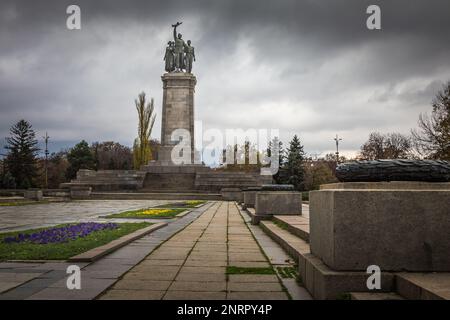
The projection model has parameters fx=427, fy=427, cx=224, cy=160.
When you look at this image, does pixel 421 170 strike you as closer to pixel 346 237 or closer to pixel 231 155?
pixel 346 237

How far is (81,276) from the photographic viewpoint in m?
4.96

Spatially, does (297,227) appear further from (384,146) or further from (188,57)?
(384,146)

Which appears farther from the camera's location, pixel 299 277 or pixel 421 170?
pixel 299 277

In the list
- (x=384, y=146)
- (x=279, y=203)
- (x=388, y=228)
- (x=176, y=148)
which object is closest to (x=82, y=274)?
(x=388, y=228)

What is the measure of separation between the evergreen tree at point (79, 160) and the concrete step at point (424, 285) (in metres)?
71.7

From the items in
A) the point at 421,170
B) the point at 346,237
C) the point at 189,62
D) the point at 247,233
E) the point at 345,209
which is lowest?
the point at 247,233

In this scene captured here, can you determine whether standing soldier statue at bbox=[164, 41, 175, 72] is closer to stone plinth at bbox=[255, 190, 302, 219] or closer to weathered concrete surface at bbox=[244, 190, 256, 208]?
weathered concrete surface at bbox=[244, 190, 256, 208]

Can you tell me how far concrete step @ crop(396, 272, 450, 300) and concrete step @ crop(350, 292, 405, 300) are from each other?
6 cm

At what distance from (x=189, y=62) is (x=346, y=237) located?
130 ft

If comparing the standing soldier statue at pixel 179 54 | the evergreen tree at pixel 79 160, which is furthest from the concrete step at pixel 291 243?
the evergreen tree at pixel 79 160

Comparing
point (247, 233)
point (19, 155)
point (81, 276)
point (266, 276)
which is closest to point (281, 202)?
point (247, 233)

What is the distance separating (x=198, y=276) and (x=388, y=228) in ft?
7.67

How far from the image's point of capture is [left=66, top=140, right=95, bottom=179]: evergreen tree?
70938 mm

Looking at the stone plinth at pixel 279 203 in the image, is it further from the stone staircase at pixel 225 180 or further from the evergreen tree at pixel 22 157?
the evergreen tree at pixel 22 157
